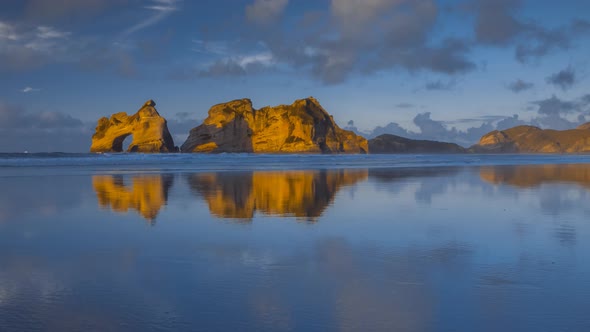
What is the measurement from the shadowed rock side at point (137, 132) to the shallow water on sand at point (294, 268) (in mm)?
83438

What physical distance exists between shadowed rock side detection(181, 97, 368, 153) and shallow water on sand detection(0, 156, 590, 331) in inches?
3582

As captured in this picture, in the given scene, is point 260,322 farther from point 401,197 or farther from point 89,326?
point 401,197

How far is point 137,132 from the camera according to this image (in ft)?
304

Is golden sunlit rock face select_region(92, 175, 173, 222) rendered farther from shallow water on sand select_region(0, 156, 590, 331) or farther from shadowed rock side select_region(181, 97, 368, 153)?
shadowed rock side select_region(181, 97, 368, 153)

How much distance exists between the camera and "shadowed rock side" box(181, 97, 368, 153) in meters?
102

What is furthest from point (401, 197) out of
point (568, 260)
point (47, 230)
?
point (47, 230)

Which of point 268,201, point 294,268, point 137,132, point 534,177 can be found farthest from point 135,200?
point 137,132

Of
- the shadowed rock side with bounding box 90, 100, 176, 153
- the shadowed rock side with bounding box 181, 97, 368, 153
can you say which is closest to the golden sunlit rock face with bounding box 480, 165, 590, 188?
the shadowed rock side with bounding box 90, 100, 176, 153

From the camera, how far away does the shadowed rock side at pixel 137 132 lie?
90.9 meters

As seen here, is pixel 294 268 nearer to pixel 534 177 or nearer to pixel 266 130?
pixel 534 177

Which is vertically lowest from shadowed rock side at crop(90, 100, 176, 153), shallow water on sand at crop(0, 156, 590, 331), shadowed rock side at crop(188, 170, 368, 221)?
shallow water on sand at crop(0, 156, 590, 331)

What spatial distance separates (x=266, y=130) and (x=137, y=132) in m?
27.2

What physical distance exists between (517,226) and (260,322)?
217 inches

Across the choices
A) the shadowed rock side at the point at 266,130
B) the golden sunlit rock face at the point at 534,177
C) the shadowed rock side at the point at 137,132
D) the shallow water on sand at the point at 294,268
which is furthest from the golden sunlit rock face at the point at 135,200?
the shadowed rock side at the point at 266,130
